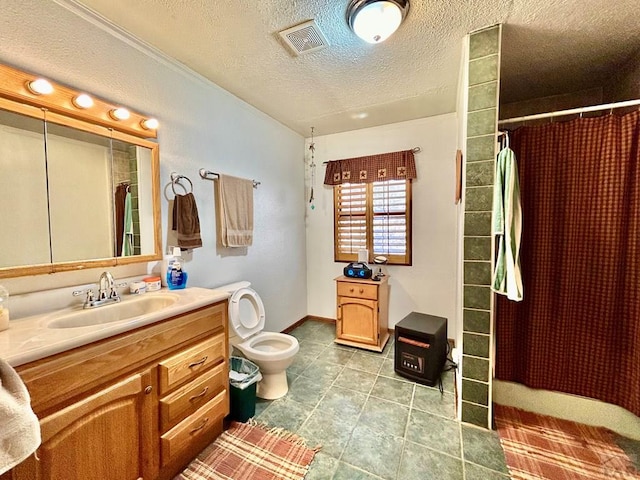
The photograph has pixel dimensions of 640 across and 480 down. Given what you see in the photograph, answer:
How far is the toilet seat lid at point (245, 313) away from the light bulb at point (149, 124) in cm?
129

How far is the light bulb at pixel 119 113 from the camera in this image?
151cm

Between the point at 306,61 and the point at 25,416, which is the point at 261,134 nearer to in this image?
the point at 306,61

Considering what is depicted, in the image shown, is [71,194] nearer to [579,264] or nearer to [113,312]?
[113,312]

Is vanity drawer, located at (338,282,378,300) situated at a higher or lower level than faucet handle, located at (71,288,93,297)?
lower

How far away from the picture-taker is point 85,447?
991 mm

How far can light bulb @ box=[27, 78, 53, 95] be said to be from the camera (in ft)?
4.01

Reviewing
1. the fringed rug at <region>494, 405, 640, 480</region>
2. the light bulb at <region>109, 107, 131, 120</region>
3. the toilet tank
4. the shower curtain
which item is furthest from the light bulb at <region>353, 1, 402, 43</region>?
the fringed rug at <region>494, 405, 640, 480</region>

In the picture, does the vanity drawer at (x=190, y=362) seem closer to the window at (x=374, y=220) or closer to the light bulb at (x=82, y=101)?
the light bulb at (x=82, y=101)

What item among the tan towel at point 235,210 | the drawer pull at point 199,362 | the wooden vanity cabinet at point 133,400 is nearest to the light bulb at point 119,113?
the tan towel at point 235,210

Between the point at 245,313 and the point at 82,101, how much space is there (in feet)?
5.55

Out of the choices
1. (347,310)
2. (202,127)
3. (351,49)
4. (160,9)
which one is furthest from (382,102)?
(347,310)

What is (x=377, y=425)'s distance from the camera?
171cm

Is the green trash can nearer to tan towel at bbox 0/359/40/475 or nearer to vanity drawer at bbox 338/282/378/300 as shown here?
tan towel at bbox 0/359/40/475

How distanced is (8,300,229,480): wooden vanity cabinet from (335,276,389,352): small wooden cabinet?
148cm
